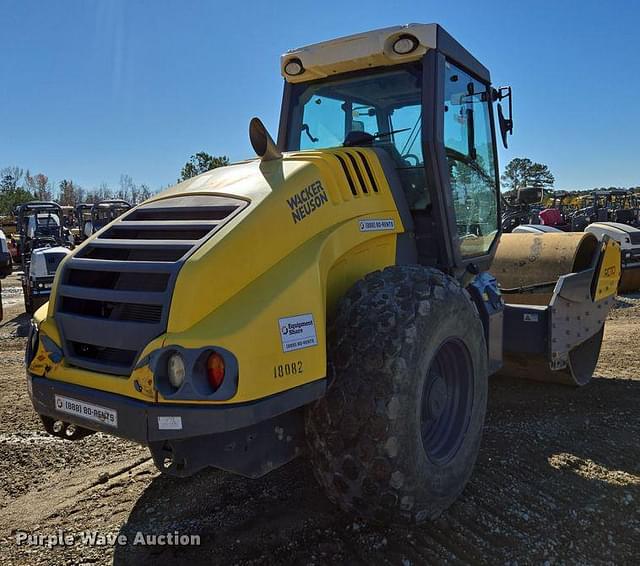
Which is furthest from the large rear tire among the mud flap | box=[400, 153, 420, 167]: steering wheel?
the mud flap

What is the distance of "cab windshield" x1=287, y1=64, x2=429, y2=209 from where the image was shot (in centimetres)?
387

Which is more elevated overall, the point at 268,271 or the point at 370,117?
the point at 370,117

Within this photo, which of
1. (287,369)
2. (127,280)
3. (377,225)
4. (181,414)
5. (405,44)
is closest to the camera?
(181,414)

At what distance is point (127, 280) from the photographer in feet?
8.98

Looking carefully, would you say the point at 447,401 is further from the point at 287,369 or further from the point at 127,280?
the point at 127,280

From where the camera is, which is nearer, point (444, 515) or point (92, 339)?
point (92, 339)

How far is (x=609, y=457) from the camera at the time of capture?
3969mm

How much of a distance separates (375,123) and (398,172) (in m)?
0.54

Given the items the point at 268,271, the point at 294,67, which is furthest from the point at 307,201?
the point at 294,67

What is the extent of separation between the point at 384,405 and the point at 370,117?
236 cm

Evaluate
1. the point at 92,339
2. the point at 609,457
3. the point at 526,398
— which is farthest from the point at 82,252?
the point at 526,398

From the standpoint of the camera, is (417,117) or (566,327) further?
(566,327)

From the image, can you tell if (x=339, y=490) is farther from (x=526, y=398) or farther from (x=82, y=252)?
(x=526, y=398)

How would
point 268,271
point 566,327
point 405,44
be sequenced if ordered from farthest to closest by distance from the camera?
point 566,327, point 405,44, point 268,271
